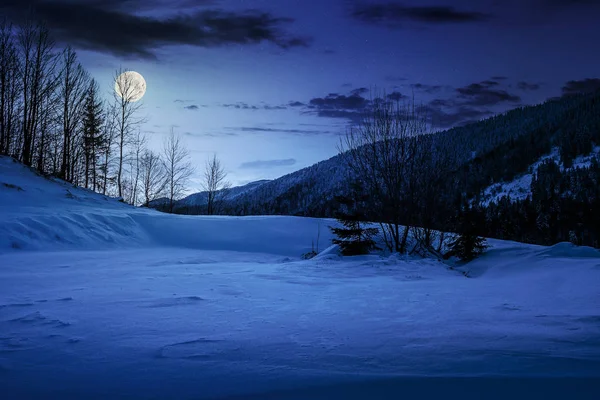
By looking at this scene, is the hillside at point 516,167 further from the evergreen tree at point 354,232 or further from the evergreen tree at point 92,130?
the evergreen tree at point 354,232

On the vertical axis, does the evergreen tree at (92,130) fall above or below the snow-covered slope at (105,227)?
above

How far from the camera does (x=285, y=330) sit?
308 cm

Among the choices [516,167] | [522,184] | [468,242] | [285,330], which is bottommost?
[285,330]

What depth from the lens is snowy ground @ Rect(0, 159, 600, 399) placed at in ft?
6.67

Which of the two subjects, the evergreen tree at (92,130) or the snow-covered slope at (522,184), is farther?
the snow-covered slope at (522,184)

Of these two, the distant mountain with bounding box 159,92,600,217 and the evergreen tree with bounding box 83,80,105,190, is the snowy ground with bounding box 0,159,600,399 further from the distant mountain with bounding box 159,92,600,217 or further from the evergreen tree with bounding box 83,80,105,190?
the distant mountain with bounding box 159,92,600,217

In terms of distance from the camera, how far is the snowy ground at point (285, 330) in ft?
6.67

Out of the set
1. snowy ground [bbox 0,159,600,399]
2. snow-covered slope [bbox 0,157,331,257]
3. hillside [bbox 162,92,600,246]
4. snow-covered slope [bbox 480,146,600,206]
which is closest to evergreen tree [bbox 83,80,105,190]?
snow-covered slope [bbox 0,157,331,257]

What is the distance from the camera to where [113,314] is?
3.58m

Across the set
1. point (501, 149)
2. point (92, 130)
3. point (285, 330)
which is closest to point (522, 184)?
point (501, 149)

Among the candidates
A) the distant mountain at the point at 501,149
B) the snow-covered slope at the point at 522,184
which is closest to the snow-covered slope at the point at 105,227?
the distant mountain at the point at 501,149

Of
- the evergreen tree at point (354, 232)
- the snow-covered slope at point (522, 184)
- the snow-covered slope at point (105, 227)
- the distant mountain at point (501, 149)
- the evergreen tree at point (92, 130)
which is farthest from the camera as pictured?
the distant mountain at point (501, 149)

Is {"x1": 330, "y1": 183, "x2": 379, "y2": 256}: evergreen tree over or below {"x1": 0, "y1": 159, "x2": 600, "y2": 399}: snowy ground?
over

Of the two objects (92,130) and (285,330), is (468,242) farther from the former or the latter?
(92,130)
